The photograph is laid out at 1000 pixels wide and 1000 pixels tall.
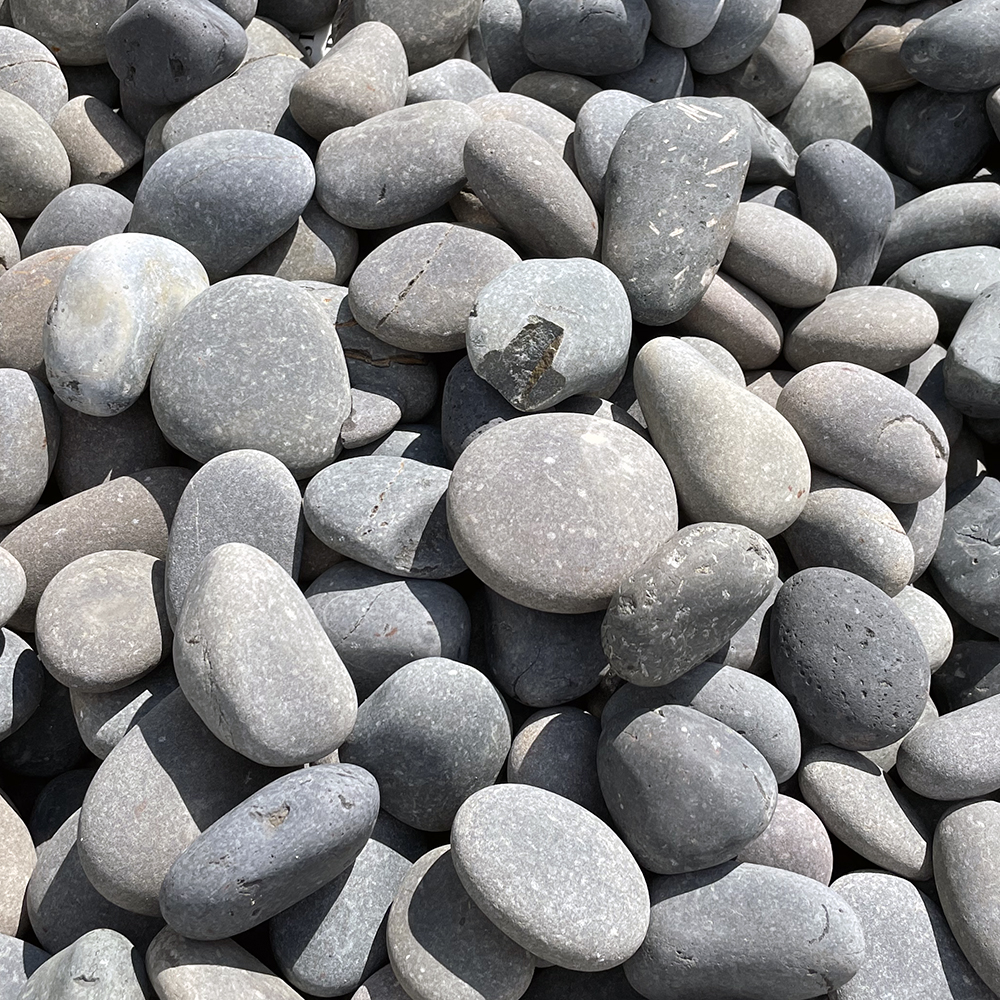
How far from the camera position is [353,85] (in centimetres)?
216

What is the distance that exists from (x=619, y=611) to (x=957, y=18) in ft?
6.33

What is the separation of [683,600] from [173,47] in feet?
5.83

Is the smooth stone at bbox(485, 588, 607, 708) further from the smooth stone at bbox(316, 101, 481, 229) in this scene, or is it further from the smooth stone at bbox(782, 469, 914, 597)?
the smooth stone at bbox(316, 101, 481, 229)

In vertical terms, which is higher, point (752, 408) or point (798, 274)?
point (798, 274)

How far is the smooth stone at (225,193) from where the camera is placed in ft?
6.50

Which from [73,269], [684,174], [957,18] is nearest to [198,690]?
[73,269]

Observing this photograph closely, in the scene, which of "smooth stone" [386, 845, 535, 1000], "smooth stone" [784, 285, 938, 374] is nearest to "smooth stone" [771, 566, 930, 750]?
"smooth stone" [784, 285, 938, 374]

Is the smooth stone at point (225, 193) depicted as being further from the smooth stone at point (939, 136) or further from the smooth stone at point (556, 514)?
the smooth stone at point (939, 136)

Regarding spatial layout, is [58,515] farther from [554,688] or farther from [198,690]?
[554,688]

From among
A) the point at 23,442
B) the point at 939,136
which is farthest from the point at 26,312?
the point at 939,136

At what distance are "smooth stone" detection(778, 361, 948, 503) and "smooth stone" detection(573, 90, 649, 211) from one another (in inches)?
25.9

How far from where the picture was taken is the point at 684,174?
1.96 m

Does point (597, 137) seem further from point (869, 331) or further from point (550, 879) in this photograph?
point (550, 879)

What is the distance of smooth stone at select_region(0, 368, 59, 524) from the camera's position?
6.02 ft
